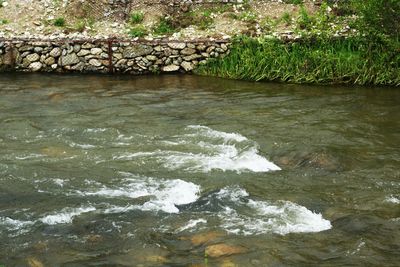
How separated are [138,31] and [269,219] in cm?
1204

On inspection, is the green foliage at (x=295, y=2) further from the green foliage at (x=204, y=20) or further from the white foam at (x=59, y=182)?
the white foam at (x=59, y=182)

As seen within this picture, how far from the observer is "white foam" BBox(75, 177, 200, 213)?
265 inches

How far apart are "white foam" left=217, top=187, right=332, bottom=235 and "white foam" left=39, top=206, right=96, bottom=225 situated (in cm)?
160

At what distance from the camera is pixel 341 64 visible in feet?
48.2

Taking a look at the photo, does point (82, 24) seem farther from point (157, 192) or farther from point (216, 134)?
point (157, 192)

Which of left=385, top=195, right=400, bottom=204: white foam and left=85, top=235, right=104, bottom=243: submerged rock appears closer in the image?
left=85, top=235, right=104, bottom=243: submerged rock

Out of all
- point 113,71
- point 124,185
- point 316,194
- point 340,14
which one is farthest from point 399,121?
point 113,71

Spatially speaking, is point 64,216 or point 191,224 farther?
point 64,216

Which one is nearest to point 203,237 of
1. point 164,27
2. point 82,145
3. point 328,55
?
point 82,145

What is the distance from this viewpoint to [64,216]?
21.1ft

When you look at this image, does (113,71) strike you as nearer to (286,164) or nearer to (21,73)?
(21,73)

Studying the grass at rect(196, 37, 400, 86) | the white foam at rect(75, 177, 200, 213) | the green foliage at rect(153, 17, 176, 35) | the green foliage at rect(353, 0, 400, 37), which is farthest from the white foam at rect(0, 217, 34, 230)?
the green foliage at rect(153, 17, 176, 35)

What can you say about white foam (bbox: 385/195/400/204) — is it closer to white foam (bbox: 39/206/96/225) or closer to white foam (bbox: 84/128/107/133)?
white foam (bbox: 39/206/96/225)

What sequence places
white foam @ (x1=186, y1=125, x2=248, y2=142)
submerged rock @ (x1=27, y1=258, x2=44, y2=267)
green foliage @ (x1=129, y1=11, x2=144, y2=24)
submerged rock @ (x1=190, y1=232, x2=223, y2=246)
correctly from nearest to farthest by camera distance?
submerged rock @ (x1=27, y1=258, x2=44, y2=267) → submerged rock @ (x1=190, y1=232, x2=223, y2=246) → white foam @ (x1=186, y1=125, x2=248, y2=142) → green foliage @ (x1=129, y1=11, x2=144, y2=24)
